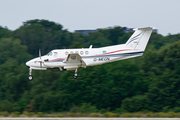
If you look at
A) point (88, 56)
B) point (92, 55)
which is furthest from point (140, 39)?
point (88, 56)

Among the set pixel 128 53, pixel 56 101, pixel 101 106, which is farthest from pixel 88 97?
pixel 128 53

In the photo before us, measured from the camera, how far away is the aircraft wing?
23.2 m

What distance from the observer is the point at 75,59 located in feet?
78.0

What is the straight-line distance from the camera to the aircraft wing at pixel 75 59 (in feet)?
76.0

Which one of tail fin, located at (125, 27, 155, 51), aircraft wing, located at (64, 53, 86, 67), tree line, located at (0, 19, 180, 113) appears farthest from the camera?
tree line, located at (0, 19, 180, 113)

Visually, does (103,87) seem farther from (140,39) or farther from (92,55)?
(140,39)

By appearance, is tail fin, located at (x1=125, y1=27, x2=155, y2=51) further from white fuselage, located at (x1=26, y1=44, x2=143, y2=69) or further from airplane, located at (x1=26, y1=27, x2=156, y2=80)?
white fuselage, located at (x1=26, y1=44, x2=143, y2=69)

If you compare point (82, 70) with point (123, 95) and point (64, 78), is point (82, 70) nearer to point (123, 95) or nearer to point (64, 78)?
point (64, 78)

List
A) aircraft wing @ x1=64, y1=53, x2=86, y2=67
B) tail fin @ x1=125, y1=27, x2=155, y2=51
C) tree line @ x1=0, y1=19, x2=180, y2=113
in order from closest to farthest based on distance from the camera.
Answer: aircraft wing @ x1=64, y1=53, x2=86, y2=67 → tail fin @ x1=125, y1=27, x2=155, y2=51 → tree line @ x1=0, y1=19, x2=180, y2=113

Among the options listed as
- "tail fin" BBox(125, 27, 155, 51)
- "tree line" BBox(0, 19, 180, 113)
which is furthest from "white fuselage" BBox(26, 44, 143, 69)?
"tree line" BBox(0, 19, 180, 113)

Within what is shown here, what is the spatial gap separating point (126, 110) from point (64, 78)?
1116cm

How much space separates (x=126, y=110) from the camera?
1654 inches

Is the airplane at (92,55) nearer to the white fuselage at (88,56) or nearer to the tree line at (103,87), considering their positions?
the white fuselage at (88,56)

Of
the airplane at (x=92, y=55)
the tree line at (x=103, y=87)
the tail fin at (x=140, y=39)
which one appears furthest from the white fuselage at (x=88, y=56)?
the tree line at (x=103, y=87)
